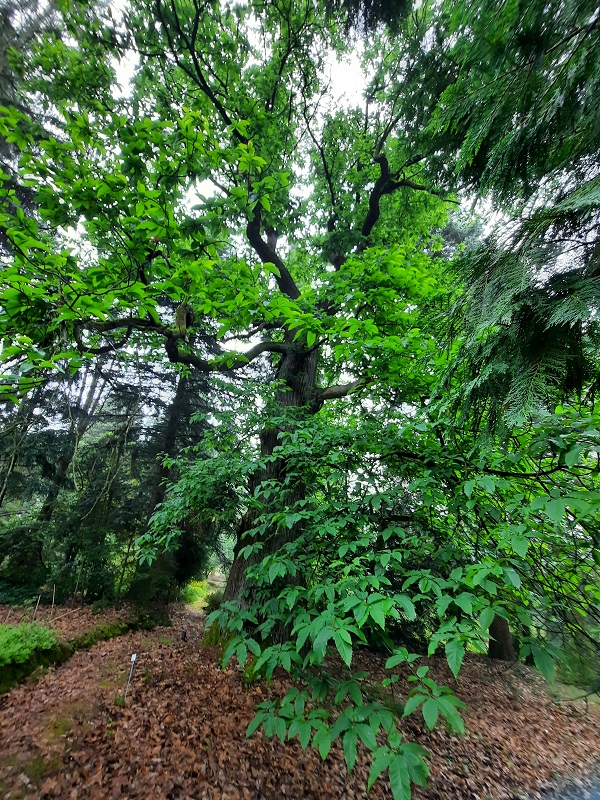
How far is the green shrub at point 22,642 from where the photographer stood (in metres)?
3.71

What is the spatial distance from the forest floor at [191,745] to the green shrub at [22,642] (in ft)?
1.03

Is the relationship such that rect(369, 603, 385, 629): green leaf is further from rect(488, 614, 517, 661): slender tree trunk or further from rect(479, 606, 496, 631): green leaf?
rect(488, 614, 517, 661): slender tree trunk

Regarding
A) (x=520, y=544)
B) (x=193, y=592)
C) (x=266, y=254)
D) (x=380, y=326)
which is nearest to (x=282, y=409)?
(x=380, y=326)

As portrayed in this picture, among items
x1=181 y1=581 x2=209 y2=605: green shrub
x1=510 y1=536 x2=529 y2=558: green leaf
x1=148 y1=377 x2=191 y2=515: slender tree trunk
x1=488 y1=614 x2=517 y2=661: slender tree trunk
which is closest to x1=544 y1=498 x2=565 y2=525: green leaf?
x1=510 y1=536 x2=529 y2=558: green leaf

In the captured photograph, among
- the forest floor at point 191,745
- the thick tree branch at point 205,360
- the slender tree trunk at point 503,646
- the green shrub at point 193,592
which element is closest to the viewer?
the forest floor at point 191,745

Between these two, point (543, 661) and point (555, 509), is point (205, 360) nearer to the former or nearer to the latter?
point (555, 509)

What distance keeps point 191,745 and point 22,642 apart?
8.71 feet

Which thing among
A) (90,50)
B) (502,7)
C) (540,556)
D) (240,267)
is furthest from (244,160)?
(540,556)

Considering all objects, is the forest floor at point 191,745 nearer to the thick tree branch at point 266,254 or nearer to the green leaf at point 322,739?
the green leaf at point 322,739

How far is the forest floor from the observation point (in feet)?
8.29

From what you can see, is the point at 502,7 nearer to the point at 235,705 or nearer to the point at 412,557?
the point at 412,557

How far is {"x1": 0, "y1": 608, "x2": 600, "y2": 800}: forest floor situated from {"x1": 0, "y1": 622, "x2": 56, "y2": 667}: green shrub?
314 millimetres

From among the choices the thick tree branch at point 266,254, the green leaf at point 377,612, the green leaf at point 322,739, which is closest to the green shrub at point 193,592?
the thick tree branch at point 266,254

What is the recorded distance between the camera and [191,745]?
2947 millimetres
